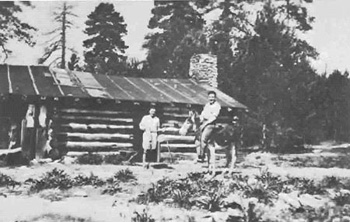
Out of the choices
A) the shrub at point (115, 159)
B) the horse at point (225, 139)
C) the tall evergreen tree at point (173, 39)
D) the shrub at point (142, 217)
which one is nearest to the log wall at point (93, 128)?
the shrub at point (115, 159)

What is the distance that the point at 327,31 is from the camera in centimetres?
1340

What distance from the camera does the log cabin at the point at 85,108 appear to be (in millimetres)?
13031

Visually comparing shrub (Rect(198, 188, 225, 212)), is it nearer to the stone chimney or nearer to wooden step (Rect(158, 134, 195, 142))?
wooden step (Rect(158, 134, 195, 142))

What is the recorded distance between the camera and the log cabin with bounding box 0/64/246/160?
13031 mm

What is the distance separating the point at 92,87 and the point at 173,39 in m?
13.5

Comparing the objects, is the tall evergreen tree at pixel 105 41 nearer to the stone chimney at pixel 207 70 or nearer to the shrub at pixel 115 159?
the stone chimney at pixel 207 70

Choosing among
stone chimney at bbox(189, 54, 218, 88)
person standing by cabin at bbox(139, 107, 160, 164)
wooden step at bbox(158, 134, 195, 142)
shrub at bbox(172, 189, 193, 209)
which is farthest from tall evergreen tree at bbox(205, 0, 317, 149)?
shrub at bbox(172, 189, 193, 209)

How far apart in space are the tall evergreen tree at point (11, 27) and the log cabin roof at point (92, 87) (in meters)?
5.74

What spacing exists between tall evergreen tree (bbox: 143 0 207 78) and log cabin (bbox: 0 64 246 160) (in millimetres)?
10089

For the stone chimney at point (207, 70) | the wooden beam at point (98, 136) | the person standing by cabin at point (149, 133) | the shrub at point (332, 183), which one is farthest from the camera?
the stone chimney at point (207, 70)

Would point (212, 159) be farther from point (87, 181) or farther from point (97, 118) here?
point (97, 118)

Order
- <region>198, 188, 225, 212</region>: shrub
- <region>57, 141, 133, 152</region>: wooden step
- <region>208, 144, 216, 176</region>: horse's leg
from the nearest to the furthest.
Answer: <region>198, 188, 225, 212</region>: shrub, <region>208, 144, 216, 176</region>: horse's leg, <region>57, 141, 133, 152</region>: wooden step

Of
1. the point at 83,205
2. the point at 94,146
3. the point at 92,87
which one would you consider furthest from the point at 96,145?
the point at 83,205

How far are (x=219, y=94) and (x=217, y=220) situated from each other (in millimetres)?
10572
